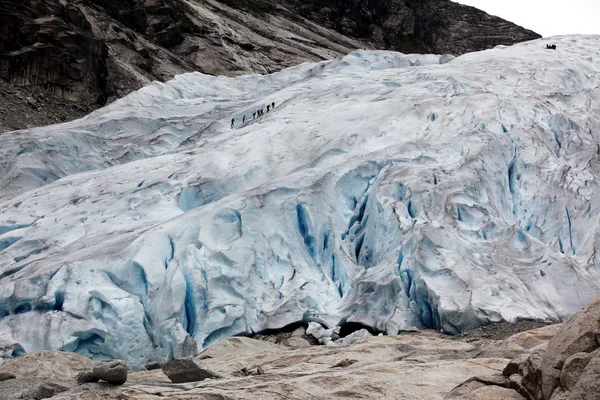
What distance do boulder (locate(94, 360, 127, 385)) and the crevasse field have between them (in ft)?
11.8

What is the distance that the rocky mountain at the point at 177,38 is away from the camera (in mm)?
33031

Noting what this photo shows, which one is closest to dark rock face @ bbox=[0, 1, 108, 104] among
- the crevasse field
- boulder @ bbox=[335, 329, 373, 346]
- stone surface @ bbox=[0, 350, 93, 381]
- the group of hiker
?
the crevasse field

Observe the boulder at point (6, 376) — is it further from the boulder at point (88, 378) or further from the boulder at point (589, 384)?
the boulder at point (589, 384)

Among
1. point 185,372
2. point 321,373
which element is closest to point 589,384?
point 321,373

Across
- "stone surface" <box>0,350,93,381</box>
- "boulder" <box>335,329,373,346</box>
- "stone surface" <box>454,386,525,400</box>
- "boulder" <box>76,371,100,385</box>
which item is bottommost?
"stone surface" <box>0,350,93,381</box>

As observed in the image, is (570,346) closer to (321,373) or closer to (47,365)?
(321,373)

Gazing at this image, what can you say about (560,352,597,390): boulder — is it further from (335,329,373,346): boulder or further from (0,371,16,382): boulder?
(335,329,373,346): boulder

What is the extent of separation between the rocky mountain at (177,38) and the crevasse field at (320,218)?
15.4 metres

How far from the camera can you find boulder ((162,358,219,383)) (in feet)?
21.9

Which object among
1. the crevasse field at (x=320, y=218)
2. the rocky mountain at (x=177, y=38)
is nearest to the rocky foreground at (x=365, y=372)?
the crevasse field at (x=320, y=218)

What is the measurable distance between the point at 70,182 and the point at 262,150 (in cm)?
387

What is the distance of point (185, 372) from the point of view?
671 cm

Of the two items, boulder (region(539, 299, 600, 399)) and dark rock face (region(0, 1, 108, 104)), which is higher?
boulder (region(539, 299, 600, 399))

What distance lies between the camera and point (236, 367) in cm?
775
